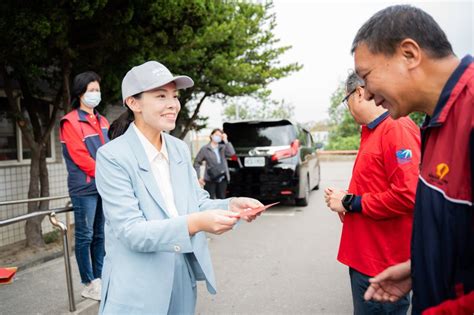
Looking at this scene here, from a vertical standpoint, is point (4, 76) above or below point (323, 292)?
above

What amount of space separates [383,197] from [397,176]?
0.13m

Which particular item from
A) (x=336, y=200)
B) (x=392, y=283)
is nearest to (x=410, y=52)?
(x=392, y=283)

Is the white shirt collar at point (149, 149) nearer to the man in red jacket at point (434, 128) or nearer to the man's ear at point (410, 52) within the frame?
the man in red jacket at point (434, 128)

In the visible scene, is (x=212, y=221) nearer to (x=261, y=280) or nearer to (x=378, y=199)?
(x=378, y=199)

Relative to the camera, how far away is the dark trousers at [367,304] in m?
2.07

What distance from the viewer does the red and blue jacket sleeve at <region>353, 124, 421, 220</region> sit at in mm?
2016

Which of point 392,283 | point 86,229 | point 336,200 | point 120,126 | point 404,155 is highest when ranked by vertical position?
point 120,126

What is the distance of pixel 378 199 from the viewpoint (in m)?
2.08

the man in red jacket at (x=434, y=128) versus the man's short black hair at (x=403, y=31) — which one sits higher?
the man's short black hair at (x=403, y=31)

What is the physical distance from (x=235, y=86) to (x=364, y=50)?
30.4 ft

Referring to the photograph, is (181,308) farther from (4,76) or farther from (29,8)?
(4,76)

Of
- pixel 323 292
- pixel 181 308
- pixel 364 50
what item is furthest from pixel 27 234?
pixel 364 50

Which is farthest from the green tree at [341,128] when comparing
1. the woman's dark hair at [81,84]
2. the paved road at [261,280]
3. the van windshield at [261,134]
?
the woman's dark hair at [81,84]

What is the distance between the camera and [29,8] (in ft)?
15.4
